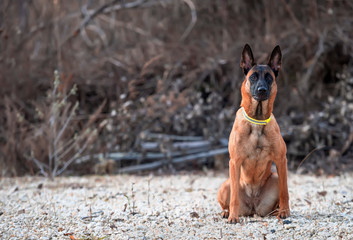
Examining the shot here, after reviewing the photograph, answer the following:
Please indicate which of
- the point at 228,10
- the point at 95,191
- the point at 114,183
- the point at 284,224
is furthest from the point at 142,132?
the point at 284,224

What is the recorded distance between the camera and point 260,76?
3.89 meters

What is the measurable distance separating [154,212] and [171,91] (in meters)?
3.91

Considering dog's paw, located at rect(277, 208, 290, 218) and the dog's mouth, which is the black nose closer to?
the dog's mouth

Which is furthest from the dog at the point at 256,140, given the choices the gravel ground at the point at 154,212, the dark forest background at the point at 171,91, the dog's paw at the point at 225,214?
the dark forest background at the point at 171,91

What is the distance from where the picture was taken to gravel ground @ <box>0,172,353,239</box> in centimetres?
361

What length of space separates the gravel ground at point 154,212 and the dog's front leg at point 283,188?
11cm

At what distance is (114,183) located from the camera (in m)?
6.54

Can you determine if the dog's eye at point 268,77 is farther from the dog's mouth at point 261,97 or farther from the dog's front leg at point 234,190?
the dog's front leg at point 234,190

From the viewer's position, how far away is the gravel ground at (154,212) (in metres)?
3.61

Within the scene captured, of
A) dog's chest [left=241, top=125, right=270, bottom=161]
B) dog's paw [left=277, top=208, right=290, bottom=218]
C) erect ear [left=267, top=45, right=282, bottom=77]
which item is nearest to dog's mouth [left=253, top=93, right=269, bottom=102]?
dog's chest [left=241, top=125, right=270, bottom=161]

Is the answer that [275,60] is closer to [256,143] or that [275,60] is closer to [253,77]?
[253,77]

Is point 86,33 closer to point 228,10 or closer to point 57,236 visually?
point 228,10

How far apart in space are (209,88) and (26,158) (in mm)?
3753

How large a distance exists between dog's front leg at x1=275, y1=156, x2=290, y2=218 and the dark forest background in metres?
3.42
